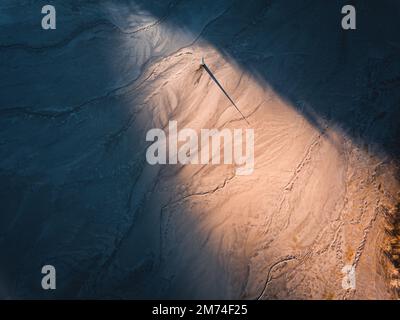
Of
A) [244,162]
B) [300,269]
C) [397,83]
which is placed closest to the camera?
[300,269]

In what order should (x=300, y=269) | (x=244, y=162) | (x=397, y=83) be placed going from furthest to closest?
(x=397, y=83) < (x=244, y=162) < (x=300, y=269)

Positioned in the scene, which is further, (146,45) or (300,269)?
(146,45)

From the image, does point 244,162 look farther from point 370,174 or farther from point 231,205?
point 370,174

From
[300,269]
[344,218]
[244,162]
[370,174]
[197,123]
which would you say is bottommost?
[300,269]

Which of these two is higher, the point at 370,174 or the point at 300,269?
the point at 370,174

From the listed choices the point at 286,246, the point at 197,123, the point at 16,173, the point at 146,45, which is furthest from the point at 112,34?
the point at 286,246

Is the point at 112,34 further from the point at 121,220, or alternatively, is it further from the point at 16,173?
the point at 121,220
